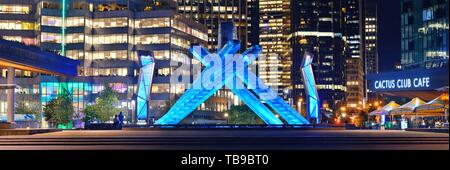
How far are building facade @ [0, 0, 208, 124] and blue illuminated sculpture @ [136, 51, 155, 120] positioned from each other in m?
59.7

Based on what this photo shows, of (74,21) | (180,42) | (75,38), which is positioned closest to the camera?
(75,38)

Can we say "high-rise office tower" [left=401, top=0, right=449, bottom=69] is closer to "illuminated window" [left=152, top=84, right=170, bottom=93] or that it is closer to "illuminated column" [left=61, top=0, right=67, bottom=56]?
"illuminated window" [left=152, top=84, right=170, bottom=93]

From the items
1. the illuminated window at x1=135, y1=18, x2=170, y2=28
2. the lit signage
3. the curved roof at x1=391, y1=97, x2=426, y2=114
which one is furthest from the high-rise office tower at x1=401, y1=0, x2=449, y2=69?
the illuminated window at x1=135, y1=18, x2=170, y2=28

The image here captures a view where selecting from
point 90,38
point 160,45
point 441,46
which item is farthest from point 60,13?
point 441,46

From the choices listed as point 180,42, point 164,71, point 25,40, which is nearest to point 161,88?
point 164,71

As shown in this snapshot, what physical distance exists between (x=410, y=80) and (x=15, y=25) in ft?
253

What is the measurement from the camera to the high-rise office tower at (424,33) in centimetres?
7528

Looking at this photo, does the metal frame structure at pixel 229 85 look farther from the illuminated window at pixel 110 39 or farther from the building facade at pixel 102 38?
the illuminated window at pixel 110 39

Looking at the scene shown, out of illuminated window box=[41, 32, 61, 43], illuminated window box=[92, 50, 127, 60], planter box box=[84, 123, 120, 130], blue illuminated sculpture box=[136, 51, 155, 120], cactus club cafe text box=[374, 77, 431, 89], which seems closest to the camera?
planter box box=[84, 123, 120, 130]

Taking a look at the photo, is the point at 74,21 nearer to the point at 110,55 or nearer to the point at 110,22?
the point at 110,22

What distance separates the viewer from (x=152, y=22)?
121m

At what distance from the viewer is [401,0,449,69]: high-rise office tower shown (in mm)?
75275
